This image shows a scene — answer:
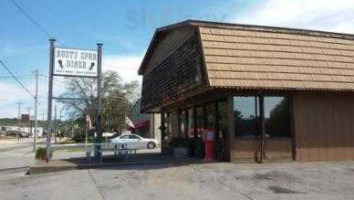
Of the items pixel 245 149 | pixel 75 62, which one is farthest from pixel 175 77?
pixel 245 149

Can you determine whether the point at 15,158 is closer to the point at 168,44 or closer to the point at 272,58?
the point at 168,44

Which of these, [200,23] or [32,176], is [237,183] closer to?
[200,23]

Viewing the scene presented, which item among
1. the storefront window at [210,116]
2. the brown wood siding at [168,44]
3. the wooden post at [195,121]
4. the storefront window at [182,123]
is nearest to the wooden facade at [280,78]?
the brown wood siding at [168,44]

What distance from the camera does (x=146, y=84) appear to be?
30.9 metres

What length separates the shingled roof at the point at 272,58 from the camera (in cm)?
1859

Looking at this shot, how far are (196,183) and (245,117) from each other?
534 centimetres

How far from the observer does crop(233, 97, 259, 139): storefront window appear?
19406mm

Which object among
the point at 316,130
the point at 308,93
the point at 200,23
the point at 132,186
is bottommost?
the point at 132,186

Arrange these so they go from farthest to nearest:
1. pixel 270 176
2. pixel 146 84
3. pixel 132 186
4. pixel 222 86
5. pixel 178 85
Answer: pixel 146 84 → pixel 178 85 → pixel 222 86 → pixel 270 176 → pixel 132 186

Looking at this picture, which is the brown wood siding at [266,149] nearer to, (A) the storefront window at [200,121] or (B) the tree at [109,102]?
(A) the storefront window at [200,121]

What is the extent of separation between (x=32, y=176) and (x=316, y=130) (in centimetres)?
1094

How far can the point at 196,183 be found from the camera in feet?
48.8

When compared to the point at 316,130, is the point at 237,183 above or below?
below

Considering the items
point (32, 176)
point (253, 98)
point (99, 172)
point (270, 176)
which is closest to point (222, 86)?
point (253, 98)
